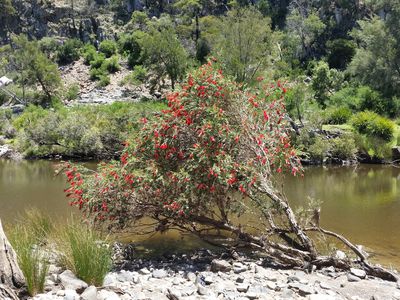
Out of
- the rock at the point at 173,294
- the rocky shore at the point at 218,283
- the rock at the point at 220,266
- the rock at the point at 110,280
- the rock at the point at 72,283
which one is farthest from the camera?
the rock at the point at 220,266

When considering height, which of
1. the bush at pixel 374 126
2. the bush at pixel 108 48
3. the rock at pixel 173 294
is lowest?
the bush at pixel 374 126

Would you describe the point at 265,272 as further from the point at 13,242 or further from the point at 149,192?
the point at 13,242

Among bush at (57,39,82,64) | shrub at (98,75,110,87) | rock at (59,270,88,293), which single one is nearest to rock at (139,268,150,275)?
rock at (59,270,88,293)

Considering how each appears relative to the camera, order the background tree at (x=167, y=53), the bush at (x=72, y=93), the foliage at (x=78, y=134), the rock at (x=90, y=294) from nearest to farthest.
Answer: the rock at (x=90, y=294), the foliage at (x=78, y=134), the background tree at (x=167, y=53), the bush at (x=72, y=93)

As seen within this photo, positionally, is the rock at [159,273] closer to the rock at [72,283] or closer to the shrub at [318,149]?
the rock at [72,283]

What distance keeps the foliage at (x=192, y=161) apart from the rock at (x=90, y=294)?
284cm

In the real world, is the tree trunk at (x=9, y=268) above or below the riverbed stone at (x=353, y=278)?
above

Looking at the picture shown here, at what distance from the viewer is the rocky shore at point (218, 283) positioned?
699 centimetres

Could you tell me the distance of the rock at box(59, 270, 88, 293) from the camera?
269 inches

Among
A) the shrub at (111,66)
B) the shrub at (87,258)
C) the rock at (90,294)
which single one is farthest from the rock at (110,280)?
the shrub at (111,66)

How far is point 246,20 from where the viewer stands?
123ft

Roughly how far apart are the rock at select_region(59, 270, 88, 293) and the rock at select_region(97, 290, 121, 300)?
30cm

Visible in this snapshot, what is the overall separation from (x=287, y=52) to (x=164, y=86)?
51.2 ft

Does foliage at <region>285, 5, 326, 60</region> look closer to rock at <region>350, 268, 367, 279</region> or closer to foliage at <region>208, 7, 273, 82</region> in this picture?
foliage at <region>208, 7, 273, 82</region>
